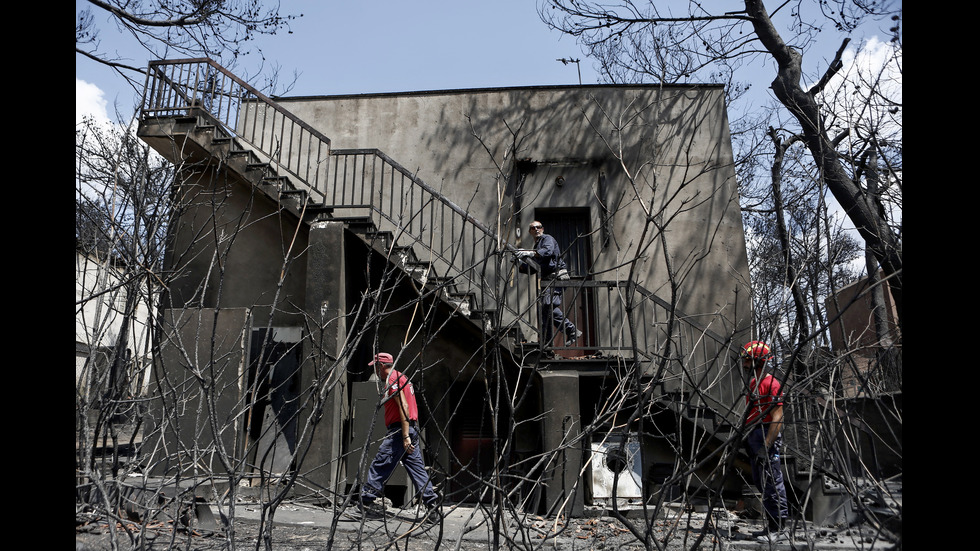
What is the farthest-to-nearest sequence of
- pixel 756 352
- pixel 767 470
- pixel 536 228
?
pixel 536 228 → pixel 767 470 → pixel 756 352

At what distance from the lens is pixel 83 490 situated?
142 inches

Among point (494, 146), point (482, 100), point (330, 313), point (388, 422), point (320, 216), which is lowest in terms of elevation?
point (388, 422)

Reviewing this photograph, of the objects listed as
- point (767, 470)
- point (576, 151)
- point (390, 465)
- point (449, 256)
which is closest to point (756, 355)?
point (767, 470)

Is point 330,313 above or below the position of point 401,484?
above

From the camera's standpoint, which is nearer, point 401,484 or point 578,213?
point 401,484

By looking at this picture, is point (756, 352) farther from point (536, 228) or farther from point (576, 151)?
point (576, 151)

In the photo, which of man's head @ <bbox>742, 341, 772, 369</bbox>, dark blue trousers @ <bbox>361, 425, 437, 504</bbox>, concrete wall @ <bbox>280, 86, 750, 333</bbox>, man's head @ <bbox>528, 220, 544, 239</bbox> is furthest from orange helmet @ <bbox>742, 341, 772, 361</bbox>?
concrete wall @ <bbox>280, 86, 750, 333</bbox>

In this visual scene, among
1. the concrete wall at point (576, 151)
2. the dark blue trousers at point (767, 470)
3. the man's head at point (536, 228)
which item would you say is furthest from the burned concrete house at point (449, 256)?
the dark blue trousers at point (767, 470)

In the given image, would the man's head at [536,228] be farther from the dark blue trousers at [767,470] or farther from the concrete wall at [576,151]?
the dark blue trousers at [767,470]
